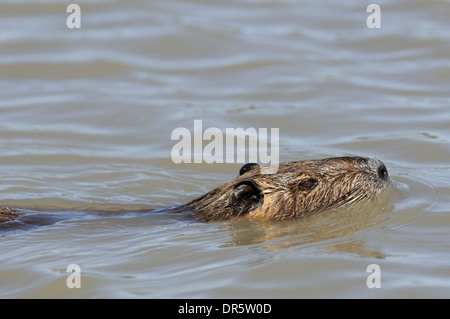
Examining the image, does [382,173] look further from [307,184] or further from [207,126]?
[207,126]

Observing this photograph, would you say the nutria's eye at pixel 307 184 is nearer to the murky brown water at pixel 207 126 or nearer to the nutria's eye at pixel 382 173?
the murky brown water at pixel 207 126

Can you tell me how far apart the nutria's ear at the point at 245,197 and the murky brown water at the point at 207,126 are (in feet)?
0.44

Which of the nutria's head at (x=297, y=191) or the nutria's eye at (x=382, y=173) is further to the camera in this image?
the nutria's eye at (x=382, y=173)

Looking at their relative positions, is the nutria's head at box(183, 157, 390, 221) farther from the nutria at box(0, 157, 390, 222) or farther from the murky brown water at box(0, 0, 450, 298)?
the murky brown water at box(0, 0, 450, 298)

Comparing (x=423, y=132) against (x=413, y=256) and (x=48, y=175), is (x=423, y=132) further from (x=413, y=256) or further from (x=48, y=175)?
(x=48, y=175)

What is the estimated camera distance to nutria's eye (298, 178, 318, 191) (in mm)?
6938

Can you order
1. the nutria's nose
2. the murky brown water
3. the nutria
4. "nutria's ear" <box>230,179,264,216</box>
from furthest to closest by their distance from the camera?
the nutria's nose
the nutria
"nutria's ear" <box>230,179,264,216</box>
the murky brown water

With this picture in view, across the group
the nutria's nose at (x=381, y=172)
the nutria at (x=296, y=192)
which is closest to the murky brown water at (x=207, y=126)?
the nutria at (x=296, y=192)

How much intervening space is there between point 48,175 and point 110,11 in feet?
18.3

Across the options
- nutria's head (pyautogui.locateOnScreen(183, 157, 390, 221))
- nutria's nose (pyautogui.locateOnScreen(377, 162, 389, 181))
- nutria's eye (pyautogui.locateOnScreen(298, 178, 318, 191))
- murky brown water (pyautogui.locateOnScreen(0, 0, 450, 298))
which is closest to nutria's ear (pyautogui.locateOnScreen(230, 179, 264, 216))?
nutria's head (pyautogui.locateOnScreen(183, 157, 390, 221))

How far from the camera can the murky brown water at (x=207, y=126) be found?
590 centimetres

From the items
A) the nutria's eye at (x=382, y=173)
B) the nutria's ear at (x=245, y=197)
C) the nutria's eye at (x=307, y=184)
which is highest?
the nutria's eye at (x=382, y=173)

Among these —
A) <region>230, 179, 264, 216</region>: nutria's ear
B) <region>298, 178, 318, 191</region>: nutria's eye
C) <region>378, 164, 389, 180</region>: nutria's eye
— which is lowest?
<region>230, 179, 264, 216</region>: nutria's ear
